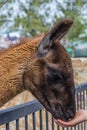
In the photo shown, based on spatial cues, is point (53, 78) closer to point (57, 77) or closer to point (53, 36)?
point (57, 77)

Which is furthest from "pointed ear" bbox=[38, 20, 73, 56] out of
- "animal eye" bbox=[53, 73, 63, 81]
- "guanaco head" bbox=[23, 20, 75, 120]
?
"animal eye" bbox=[53, 73, 63, 81]

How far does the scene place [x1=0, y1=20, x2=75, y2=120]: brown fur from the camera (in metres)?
3.16

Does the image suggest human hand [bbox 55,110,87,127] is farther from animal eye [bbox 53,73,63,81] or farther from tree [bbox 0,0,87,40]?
tree [bbox 0,0,87,40]

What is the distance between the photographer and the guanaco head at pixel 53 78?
124 inches

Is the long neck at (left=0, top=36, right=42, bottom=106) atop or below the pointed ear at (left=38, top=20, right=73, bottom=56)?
below

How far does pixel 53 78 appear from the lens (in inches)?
126

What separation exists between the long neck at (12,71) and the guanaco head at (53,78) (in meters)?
0.05

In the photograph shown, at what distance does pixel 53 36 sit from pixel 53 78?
0.36 meters

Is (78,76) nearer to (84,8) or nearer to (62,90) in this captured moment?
(62,90)

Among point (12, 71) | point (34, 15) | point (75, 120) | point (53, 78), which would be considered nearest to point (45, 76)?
point (53, 78)

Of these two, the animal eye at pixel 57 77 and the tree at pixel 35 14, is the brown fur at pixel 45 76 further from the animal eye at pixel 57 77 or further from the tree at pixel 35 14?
the tree at pixel 35 14

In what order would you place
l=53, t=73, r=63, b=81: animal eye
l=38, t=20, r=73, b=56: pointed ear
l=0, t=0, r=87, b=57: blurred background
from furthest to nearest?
l=0, t=0, r=87, b=57: blurred background < l=53, t=73, r=63, b=81: animal eye < l=38, t=20, r=73, b=56: pointed ear

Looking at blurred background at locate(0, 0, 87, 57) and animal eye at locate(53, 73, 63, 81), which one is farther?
blurred background at locate(0, 0, 87, 57)

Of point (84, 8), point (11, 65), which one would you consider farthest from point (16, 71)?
point (84, 8)
